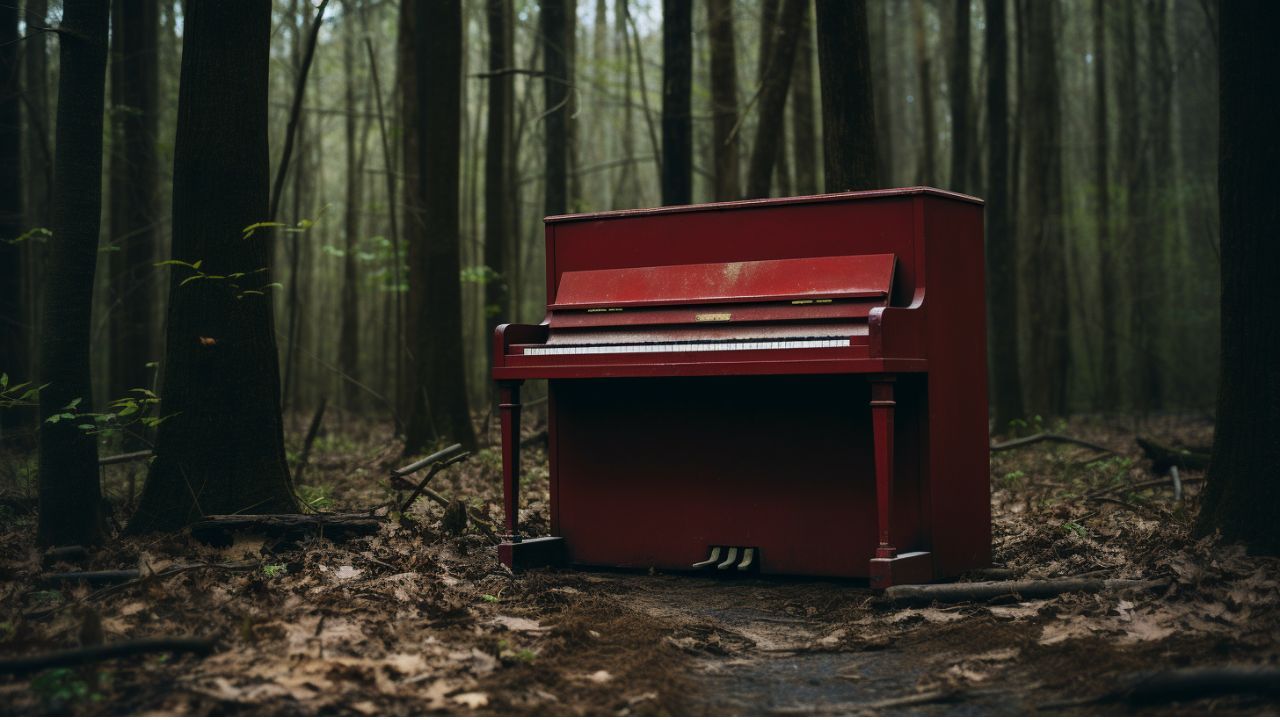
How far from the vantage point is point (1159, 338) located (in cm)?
2825

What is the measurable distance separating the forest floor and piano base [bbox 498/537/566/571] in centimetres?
15

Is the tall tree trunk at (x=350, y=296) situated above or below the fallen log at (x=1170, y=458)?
above

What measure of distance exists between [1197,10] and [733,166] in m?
17.8

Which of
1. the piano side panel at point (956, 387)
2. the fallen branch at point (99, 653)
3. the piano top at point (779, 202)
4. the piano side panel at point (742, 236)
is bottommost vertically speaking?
the fallen branch at point (99, 653)

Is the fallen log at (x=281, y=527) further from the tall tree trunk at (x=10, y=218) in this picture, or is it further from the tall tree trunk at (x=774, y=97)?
the tall tree trunk at (x=774, y=97)

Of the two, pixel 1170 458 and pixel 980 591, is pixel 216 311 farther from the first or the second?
pixel 1170 458

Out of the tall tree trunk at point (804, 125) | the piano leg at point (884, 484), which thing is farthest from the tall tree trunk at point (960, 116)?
the piano leg at point (884, 484)

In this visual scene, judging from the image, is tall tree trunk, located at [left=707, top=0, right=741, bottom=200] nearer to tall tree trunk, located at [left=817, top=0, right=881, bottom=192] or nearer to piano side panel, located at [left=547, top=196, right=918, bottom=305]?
tall tree trunk, located at [left=817, top=0, right=881, bottom=192]

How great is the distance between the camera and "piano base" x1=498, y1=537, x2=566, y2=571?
→ 6824 millimetres

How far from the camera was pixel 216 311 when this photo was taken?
696 cm

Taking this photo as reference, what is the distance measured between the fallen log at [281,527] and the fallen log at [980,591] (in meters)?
3.08

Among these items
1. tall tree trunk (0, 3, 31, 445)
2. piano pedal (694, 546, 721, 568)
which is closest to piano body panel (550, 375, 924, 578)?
piano pedal (694, 546, 721, 568)

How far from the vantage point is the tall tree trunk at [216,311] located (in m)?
6.90

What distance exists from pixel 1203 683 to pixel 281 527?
15.5 ft
